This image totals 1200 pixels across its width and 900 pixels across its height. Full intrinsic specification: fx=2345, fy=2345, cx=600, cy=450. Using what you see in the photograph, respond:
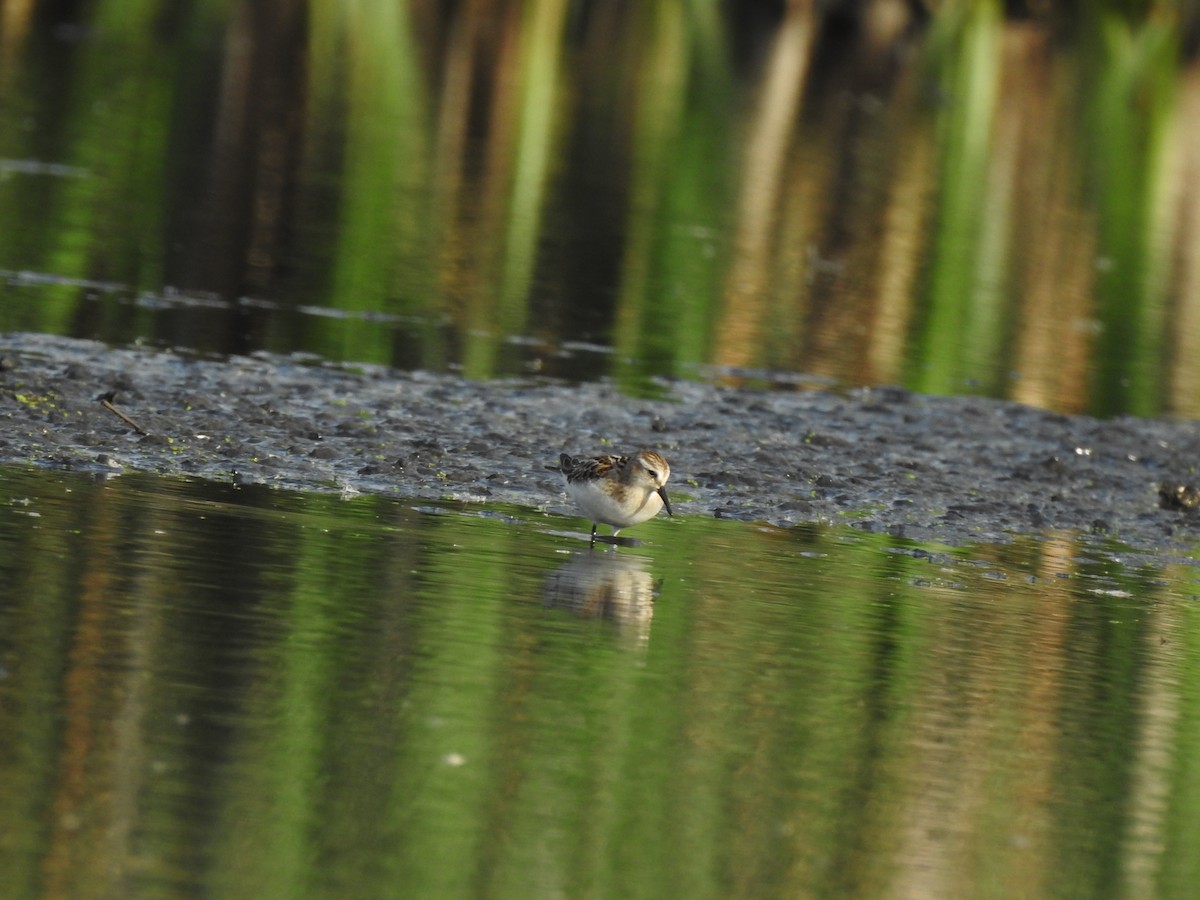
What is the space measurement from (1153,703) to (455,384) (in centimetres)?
635

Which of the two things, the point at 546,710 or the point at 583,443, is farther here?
the point at 583,443

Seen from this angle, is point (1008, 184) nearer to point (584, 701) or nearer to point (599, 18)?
point (599, 18)

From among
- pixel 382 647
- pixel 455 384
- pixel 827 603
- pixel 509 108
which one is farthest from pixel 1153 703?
pixel 509 108

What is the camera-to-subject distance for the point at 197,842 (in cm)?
600

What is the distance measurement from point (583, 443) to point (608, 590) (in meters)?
→ 3.47

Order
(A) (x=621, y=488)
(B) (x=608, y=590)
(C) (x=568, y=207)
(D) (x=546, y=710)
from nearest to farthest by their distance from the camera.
A: (D) (x=546, y=710)
(B) (x=608, y=590)
(A) (x=621, y=488)
(C) (x=568, y=207)

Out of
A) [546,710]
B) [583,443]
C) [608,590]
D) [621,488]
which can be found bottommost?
[546,710]

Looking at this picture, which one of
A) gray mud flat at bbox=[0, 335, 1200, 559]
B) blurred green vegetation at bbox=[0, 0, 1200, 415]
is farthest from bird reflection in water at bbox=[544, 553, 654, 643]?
blurred green vegetation at bbox=[0, 0, 1200, 415]

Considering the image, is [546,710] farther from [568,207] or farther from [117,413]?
[568,207]

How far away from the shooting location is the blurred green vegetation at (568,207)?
55.7ft

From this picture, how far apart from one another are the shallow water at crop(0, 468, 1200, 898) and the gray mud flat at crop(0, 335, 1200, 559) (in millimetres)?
763

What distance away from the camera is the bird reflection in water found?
9047 millimetres

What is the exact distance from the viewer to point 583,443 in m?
12.9

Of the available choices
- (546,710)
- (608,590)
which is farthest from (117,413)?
(546,710)
